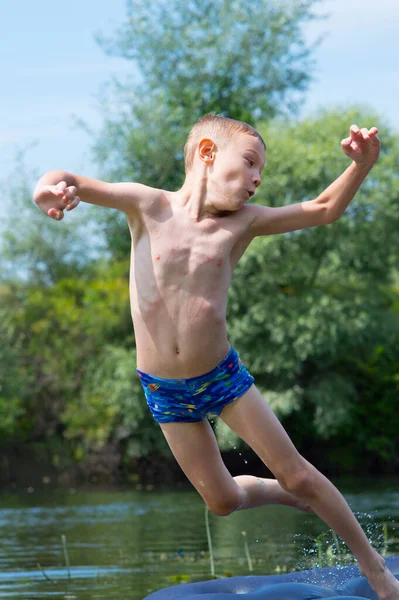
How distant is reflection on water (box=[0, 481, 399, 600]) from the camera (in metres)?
6.75

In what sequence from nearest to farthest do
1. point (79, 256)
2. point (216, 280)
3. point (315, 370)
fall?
point (216, 280) < point (315, 370) < point (79, 256)

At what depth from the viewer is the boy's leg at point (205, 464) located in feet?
15.5

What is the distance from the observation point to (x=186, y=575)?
22.0 feet

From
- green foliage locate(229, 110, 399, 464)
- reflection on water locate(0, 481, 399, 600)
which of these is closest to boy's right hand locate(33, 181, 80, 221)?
reflection on water locate(0, 481, 399, 600)

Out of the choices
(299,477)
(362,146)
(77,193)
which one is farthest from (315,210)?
(299,477)

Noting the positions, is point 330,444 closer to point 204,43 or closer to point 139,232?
point 204,43

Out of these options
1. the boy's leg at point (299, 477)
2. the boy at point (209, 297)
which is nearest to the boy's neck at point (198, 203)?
the boy at point (209, 297)

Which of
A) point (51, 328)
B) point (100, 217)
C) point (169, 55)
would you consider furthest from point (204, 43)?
point (51, 328)

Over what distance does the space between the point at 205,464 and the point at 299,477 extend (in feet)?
1.56

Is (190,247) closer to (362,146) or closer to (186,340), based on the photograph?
(186,340)

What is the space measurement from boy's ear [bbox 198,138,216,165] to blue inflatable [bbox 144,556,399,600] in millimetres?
1965

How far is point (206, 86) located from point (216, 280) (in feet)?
84.4

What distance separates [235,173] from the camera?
184 inches

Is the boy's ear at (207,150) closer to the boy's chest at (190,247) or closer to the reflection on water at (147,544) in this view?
the boy's chest at (190,247)
